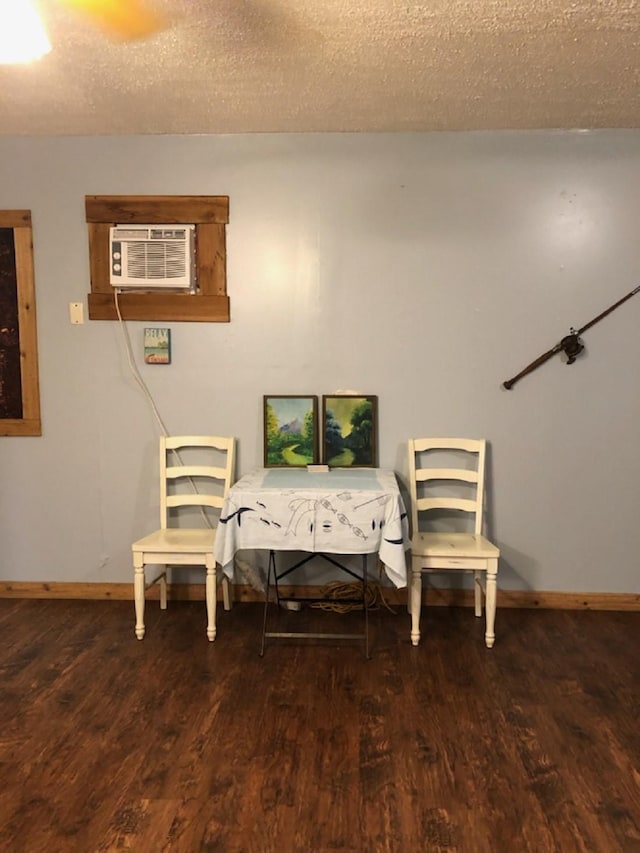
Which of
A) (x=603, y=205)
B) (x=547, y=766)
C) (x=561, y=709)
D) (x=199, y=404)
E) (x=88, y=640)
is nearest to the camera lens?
(x=547, y=766)

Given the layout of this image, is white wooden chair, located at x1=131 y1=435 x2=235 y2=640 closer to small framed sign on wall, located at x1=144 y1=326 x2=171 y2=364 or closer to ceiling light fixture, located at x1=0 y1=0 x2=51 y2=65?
small framed sign on wall, located at x1=144 y1=326 x2=171 y2=364

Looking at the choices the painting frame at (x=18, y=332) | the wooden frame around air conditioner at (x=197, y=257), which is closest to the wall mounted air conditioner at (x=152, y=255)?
the wooden frame around air conditioner at (x=197, y=257)

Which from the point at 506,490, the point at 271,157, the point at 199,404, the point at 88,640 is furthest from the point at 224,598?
the point at 271,157

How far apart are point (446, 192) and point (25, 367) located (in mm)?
2416

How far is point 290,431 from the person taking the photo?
3250 mm

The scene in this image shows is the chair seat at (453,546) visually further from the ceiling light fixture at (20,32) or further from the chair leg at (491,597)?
the ceiling light fixture at (20,32)

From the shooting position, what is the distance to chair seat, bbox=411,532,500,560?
2.78m

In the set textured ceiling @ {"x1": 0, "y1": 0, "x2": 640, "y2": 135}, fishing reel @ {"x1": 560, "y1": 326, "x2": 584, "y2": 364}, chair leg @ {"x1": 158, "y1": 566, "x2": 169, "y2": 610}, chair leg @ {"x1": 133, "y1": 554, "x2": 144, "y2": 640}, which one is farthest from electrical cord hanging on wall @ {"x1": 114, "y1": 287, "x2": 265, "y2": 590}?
fishing reel @ {"x1": 560, "y1": 326, "x2": 584, "y2": 364}

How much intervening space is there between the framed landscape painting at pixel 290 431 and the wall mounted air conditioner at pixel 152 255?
80 cm

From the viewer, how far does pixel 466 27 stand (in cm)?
210

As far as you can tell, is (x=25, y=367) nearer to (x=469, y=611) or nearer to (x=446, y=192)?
(x=446, y=192)

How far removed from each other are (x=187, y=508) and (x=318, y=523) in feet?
3.35

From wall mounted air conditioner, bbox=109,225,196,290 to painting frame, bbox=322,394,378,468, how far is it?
1.03m

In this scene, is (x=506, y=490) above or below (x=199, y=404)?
below
